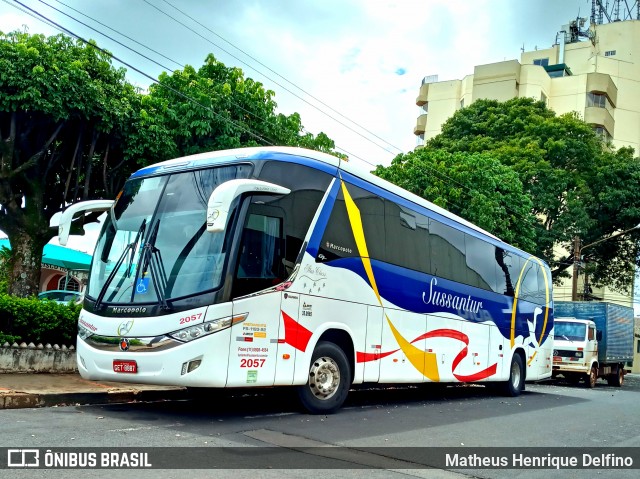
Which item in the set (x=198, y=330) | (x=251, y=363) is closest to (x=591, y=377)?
(x=251, y=363)

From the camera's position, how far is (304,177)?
9.36m

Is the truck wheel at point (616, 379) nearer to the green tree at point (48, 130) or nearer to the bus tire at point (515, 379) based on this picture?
the bus tire at point (515, 379)

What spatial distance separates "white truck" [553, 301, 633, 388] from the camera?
76.1 ft

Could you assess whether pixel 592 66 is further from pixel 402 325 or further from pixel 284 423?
pixel 284 423

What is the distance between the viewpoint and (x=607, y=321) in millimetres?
25016

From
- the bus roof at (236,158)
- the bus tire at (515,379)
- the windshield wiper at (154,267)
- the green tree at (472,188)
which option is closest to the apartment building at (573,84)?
the green tree at (472,188)

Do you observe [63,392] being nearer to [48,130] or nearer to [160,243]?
[160,243]

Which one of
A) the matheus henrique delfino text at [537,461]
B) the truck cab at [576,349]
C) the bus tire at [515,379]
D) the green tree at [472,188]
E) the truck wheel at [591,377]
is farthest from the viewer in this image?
the green tree at [472,188]

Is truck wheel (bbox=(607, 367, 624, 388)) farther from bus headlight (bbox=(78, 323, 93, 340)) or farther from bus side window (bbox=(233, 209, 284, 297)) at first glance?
bus headlight (bbox=(78, 323, 93, 340))

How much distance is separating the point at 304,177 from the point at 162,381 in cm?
347

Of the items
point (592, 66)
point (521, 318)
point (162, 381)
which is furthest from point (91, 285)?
point (592, 66)

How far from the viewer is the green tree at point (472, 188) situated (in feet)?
83.3

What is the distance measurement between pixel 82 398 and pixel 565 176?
28.4 meters

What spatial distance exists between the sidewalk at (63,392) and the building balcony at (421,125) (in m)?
48.6
